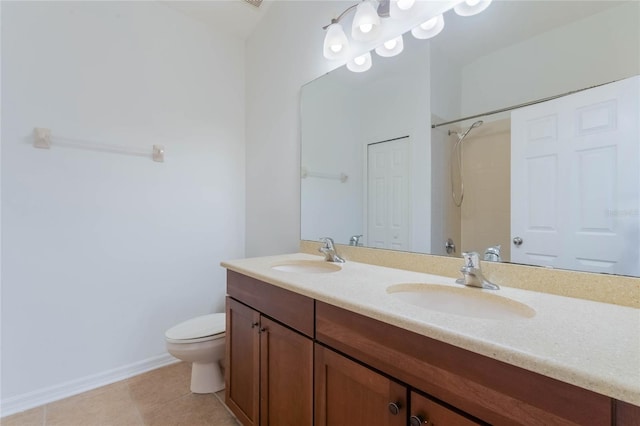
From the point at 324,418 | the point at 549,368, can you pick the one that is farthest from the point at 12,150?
the point at 549,368

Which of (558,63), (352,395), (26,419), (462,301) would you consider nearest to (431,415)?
(352,395)

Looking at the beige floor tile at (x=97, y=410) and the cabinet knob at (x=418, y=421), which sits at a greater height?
the cabinet knob at (x=418, y=421)

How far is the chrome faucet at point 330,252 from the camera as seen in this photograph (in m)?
1.58

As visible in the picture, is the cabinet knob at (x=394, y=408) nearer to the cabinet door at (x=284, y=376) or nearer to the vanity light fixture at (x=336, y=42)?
the cabinet door at (x=284, y=376)

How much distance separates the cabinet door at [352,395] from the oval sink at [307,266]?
0.59m

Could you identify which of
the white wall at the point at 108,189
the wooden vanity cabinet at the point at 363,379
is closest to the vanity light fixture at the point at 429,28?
the wooden vanity cabinet at the point at 363,379

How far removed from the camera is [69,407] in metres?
1.60

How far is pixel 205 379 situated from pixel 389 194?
1.57 meters

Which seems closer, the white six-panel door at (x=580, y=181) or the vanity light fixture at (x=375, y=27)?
the white six-panel door at (x=580, y=181)

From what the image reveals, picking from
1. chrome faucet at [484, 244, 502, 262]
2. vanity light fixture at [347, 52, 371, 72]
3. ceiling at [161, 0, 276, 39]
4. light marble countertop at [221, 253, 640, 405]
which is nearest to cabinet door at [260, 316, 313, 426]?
light marble countertop at [221, 253, 640, 405]

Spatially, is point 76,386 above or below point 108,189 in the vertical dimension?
below

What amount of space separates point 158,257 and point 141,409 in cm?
92

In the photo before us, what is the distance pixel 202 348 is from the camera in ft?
5.31

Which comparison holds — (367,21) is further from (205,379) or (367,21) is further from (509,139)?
(205,379)
